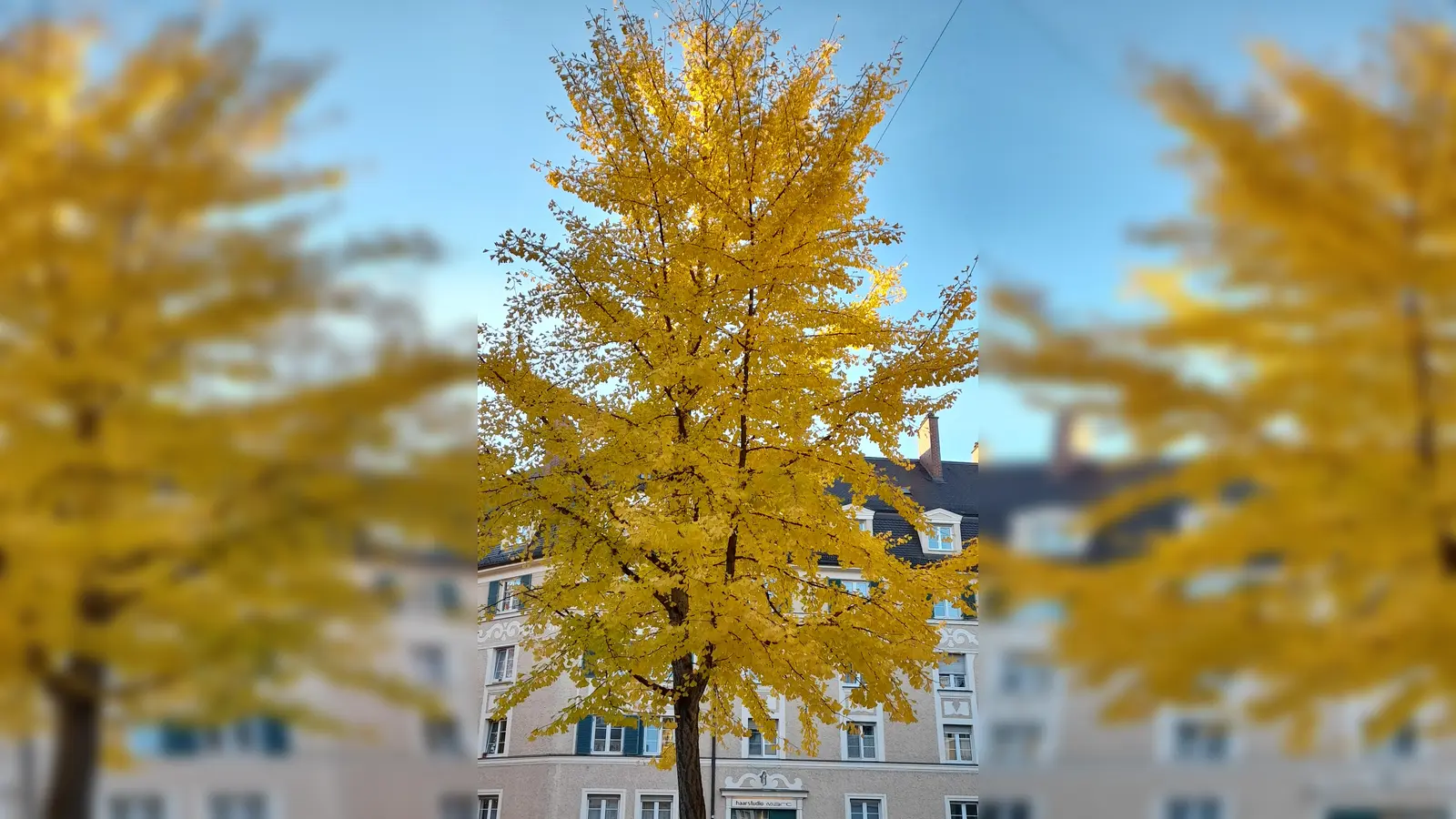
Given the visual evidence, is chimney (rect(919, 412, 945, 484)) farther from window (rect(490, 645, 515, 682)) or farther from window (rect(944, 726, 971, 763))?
window (rect(490, 645, 515, 682))

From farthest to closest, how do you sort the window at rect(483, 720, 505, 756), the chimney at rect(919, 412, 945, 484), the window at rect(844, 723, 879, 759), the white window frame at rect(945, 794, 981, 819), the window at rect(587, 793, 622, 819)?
the chimney at rect(919, 412, 945, 484) < the window at rect(483, 720, 505, 756) < the window at rect(844, 723, 879, 759) < the white window frame at rect(945, 794, 981, 819) < the window at rect(587, 793, 622, 819)

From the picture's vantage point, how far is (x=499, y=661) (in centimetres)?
1945
